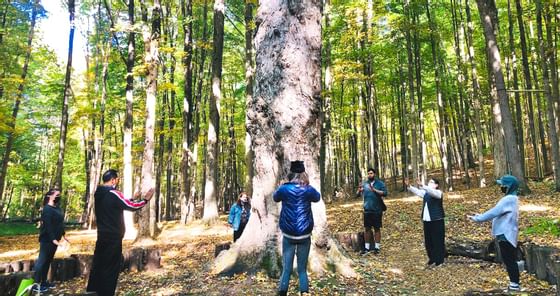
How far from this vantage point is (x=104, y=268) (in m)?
4.84

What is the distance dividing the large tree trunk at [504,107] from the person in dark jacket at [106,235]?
43.1ft

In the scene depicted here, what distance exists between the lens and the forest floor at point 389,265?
5484 mm

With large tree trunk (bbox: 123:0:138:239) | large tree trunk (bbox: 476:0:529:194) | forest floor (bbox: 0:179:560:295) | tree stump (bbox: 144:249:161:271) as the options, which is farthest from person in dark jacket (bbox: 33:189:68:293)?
large tree trunk (bbox: 476:0:529:194)

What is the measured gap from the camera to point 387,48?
17.2 m

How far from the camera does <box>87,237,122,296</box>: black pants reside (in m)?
4.80

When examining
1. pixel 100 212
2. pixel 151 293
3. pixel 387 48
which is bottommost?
pixel 151 293

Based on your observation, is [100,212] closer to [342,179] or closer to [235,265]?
[235,265]

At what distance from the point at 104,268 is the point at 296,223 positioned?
265 cm

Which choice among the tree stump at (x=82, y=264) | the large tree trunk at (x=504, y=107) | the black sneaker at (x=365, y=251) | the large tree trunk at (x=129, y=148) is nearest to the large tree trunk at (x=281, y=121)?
the black sneaker at (x=365, y=251)

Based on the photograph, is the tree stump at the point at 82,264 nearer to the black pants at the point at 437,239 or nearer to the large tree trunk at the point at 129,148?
the large tree trunk at the point at 129,148

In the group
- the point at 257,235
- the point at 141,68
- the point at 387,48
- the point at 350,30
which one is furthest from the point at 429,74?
the point at 257,235

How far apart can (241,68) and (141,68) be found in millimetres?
16047

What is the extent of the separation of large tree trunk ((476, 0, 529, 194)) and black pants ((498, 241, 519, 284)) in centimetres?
917

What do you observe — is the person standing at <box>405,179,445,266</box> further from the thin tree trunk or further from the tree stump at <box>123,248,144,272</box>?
the thin tree trunk
